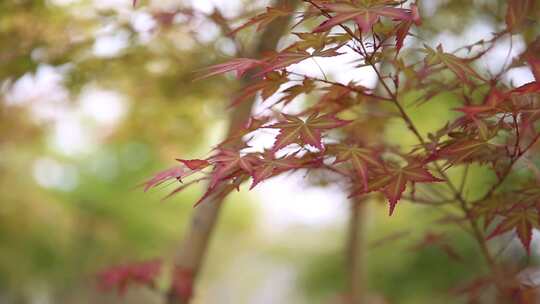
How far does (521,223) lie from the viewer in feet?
2.81

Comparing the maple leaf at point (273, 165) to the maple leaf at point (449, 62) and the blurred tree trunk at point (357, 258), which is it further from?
the blurred tree trunk at point (357, 258)

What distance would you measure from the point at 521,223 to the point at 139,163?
3.32 meters

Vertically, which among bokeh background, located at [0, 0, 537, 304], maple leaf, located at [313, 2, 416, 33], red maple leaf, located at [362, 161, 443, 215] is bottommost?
red maple leaf, located at [362, 161, 443, 215]

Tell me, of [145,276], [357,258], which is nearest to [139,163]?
[357,258]

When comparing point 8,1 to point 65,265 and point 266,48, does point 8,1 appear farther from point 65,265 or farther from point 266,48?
point 65,265

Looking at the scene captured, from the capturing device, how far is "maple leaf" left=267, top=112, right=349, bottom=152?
725 millimetres

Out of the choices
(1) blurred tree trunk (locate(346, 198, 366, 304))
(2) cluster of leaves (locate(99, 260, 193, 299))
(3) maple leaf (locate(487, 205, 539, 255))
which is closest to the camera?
(3) maple leaf (locate(487, 205, 539, 255))

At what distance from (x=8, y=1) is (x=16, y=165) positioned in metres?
2.01

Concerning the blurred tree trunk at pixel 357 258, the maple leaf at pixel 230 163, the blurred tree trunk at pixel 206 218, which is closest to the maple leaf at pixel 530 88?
the maple leaf at pixel 230 163

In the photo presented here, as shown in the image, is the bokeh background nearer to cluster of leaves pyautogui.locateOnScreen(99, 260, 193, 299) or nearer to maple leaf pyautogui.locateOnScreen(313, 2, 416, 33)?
cluster of leaves pyautogui.locateOnScreen(99, 260, 193, 299)

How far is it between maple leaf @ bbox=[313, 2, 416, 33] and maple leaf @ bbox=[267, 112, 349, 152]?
0.13 meters

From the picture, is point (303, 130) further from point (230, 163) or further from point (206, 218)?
point (206, 218)

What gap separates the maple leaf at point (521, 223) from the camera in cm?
85

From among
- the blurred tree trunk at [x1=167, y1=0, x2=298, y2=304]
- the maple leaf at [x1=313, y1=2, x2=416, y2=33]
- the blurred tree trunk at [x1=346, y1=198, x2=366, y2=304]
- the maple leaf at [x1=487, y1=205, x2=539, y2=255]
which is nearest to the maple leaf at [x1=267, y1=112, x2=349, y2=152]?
the maple leaf at [x1=313, y1=2, x2=416, y2=33]
